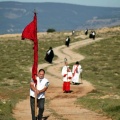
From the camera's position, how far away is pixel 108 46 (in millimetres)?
71938

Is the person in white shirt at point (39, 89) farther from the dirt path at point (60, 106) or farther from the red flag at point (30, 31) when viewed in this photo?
the dirt path at point (60, 106)

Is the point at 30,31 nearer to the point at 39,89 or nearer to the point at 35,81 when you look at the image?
the point at 35,81

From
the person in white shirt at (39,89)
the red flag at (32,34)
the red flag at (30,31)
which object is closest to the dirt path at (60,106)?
the person in white shirt at (39,89)

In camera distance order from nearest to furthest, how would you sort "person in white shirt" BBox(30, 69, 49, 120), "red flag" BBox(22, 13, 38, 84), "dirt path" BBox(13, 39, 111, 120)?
"red flag" BBox(22, 13, 38, 84)
"person in white shirt" BBox(30, 69, 49, 120)
"dirt path" BBox(13, 39, 111, 120)

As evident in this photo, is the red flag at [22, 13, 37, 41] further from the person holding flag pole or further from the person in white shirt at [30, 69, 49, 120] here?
the person in white shirt at [30, 69, 49, 120]

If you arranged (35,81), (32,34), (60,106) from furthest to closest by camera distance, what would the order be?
(60,106)
(35,81)
(32,34)

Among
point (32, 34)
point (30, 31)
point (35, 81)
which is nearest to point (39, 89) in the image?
point (35, 81)

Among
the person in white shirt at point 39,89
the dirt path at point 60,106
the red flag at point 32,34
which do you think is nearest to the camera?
the red flag at point 32,34

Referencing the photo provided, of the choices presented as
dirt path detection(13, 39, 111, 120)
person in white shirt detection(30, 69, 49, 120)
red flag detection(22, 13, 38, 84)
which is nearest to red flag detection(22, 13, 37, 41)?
red flag detection(22, 13, 38, 84)

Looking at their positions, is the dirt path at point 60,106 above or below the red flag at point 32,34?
below

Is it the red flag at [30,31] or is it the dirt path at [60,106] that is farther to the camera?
the dirt path at [60,106]

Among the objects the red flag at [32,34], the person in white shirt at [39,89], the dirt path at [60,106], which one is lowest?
the dirt path at [60,106]

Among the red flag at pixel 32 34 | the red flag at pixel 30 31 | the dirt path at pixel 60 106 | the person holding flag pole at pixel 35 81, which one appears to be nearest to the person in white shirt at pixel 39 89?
the person holding flag pole at pixel 35 81

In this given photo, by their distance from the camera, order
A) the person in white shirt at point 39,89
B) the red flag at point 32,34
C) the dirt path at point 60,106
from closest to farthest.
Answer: the red flag at point 32,34 < the person in white shirt at point 39,89 < the dirt path at point 60,106
